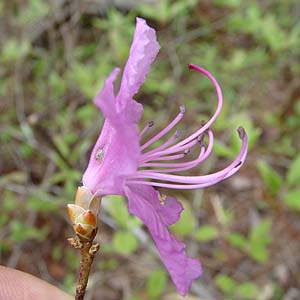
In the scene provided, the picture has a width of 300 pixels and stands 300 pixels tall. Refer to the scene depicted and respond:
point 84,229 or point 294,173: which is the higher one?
point 294,173

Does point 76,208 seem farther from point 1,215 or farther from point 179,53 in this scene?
point 179,53

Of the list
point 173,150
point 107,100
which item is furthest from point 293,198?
point 107,100

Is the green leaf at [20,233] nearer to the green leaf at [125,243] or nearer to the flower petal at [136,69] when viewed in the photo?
the green leaf at [125,243]

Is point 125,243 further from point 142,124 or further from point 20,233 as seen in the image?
point 142,124

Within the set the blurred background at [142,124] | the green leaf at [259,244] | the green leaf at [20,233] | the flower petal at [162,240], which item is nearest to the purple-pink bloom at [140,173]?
the flower petal at [162,240]

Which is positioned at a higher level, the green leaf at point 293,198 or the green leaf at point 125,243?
the green leaf at point 293,198

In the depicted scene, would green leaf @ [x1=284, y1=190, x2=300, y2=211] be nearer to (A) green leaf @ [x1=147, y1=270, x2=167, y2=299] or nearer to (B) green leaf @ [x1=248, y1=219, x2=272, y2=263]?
(B) green leaf @ [x1=248, y1=219, x2=272, y2=263]

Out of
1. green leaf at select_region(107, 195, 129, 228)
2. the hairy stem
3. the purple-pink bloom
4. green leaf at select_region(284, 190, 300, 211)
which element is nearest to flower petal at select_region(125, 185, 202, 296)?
the purple-pink bloom
